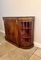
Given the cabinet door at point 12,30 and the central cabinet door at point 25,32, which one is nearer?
the central cabinet door at point 25,32

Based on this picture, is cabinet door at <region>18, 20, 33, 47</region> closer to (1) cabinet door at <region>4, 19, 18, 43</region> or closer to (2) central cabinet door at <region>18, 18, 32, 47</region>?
(2) central cabinet door at <region>18, 18, 32, 47</region>

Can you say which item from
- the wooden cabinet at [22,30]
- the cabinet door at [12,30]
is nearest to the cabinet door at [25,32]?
the wooden cabinet at [22,30]

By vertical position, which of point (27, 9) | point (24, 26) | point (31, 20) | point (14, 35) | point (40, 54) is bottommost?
point (40, 54)

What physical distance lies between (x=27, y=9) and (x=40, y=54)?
43.9 inches

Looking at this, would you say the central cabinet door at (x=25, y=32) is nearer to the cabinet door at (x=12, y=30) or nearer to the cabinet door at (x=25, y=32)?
the cabinet door at (x=25, y=32)

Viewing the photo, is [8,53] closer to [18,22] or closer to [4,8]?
[18,22]

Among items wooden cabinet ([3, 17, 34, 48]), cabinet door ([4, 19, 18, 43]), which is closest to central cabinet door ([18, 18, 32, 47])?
wooden cabinet ([3, 17, 34, 48])

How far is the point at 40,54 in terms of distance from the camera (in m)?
2.11

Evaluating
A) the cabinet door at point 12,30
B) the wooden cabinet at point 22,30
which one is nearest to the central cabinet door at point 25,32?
the wooden cabinet at point 22,30

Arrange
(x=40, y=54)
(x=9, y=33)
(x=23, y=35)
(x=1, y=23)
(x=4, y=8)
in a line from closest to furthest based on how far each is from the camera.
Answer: (x=40, y=54) → (x=23, y=35) → (x=9, y=33) → (x=4, y=8) → (x=1, y=23)

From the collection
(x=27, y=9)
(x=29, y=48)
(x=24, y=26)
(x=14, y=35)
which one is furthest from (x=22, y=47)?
(x=27, y=9)

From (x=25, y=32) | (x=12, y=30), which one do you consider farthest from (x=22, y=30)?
(x=12, y=30)

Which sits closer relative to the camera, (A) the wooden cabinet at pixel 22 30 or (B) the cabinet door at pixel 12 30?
(A) the wooden cabinet at pixel 22 30

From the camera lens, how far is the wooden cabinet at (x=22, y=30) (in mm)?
2223
